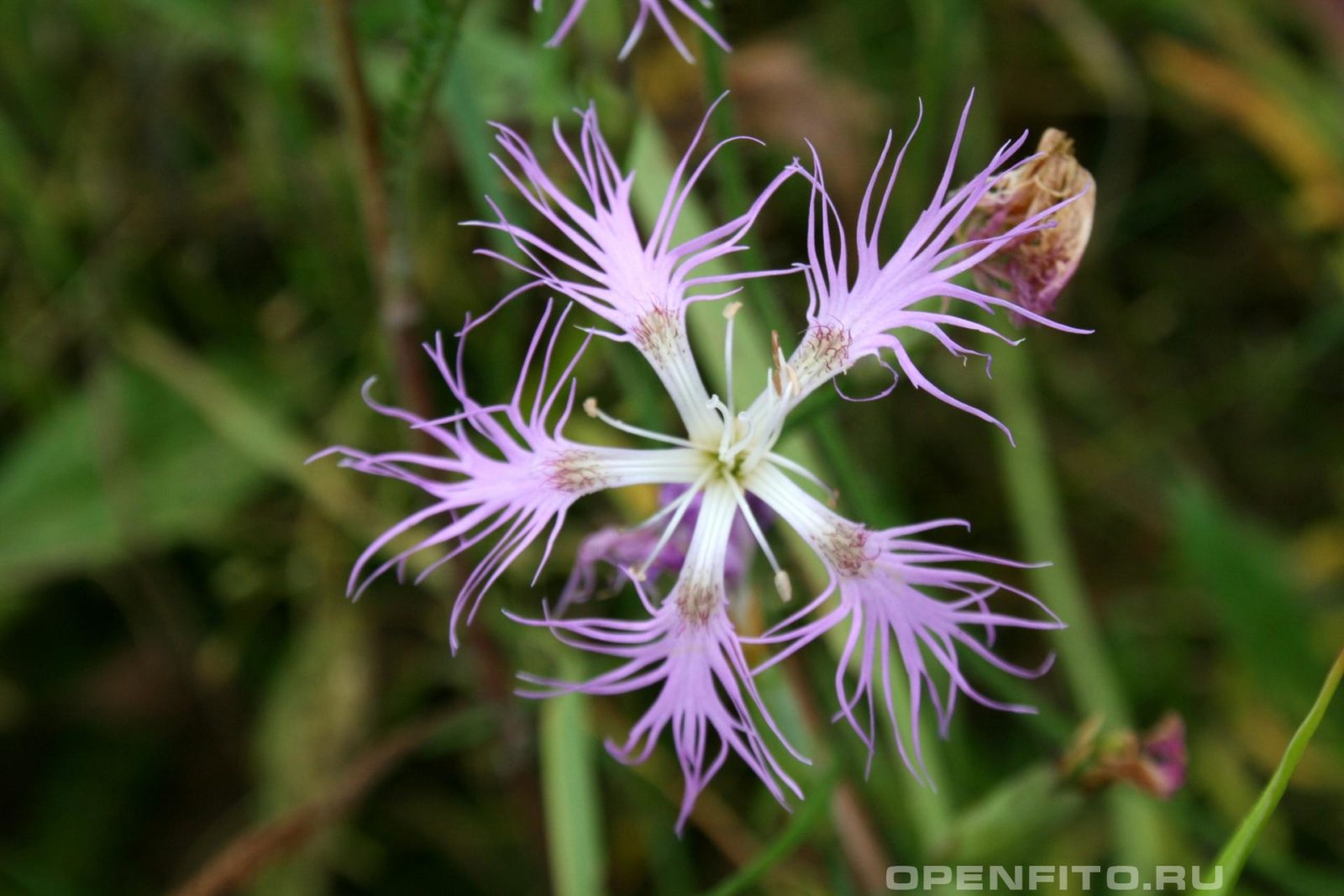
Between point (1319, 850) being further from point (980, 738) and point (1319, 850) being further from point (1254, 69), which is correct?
point (1254, 69)

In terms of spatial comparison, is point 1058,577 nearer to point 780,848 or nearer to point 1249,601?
point 1249,601

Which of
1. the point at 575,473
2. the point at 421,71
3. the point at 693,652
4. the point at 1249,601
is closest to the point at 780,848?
the point at 693,652

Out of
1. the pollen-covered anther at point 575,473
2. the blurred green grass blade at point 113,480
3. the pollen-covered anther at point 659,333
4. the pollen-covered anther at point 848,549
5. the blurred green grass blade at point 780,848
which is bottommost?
the blurred green grass blade at point 780,848

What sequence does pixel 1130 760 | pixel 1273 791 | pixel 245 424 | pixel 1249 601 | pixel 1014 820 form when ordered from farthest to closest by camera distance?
pixel 245 424, pixel 1249 601, pixel 1014 820, pixel 1130 760, pixel 1273 791

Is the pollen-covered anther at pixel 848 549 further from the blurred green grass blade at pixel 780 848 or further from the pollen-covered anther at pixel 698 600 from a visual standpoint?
the blurred green grass blade at pixel 780 848


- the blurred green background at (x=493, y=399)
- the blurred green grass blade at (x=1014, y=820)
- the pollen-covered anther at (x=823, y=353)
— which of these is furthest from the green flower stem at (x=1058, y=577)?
Answer: the pollen-covered anther at (x=823, y=353)

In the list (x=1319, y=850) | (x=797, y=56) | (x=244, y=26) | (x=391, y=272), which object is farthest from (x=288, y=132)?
(x=1319, y=850)

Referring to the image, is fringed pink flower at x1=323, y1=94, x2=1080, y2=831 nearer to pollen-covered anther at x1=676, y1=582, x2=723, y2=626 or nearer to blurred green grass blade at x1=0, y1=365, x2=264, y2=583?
pollen-covered anther at x1=676, y1=582, x2=723, y2=626
